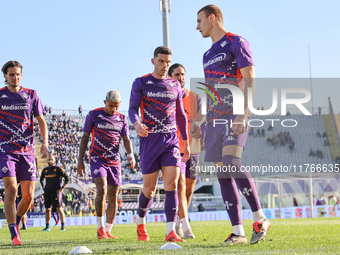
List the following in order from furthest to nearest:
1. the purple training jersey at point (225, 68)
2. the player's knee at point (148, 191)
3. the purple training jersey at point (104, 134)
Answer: the purple training jersey at point (104, 134) < the player's knee at point (148, 191) < the purple training jersey at point (225, 68)

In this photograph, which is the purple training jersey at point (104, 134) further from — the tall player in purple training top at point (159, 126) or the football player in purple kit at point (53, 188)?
the football player in purple kit at point (53, 188)

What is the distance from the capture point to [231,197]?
470 cm

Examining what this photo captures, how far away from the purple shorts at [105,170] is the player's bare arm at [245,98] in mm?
3342

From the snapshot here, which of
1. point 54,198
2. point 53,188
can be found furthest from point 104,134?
point 54,198

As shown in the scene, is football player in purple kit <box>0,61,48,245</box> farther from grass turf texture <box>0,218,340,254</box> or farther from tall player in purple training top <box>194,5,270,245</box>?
tall player in purple training top <box>194,5,270,245</box>

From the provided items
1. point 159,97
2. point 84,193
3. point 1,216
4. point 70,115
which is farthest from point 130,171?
point 159,97

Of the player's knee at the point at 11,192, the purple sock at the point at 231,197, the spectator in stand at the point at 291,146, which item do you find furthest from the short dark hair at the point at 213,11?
the spectator in stand at the point at 291,146

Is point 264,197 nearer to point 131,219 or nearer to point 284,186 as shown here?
point 284,186

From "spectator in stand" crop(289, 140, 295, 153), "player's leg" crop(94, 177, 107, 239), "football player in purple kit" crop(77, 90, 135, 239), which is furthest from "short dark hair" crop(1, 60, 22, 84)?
"spectator in stand" crop(289, 140, 295, 153)

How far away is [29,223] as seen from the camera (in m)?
21.9

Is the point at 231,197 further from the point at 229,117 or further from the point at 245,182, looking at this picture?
the point at 229,117

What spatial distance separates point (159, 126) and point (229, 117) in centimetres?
111

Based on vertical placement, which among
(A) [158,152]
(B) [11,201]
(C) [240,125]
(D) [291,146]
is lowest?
(B) [11,201]

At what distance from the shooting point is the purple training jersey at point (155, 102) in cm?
552
